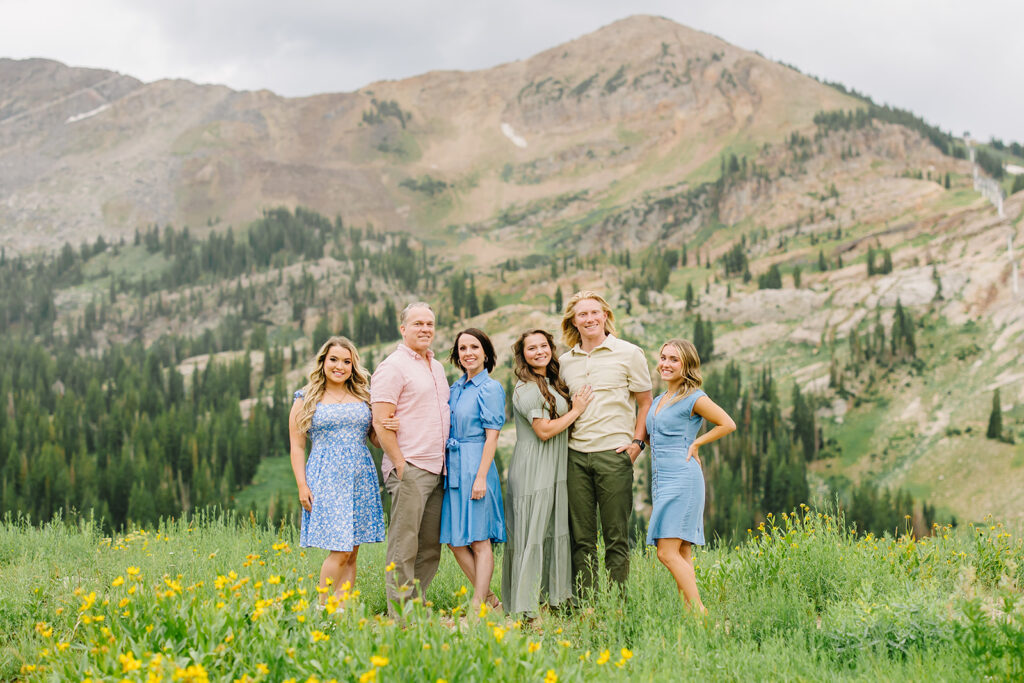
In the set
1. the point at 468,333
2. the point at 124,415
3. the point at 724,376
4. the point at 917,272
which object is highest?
the point at 917,272

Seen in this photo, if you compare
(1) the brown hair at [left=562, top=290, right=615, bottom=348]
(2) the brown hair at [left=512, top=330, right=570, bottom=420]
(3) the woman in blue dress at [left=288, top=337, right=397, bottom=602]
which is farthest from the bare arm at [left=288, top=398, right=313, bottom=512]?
(1) the brown hair at [left=562, top=290, right=615, bottom=348]

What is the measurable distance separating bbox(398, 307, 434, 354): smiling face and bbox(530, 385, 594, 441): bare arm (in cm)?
146

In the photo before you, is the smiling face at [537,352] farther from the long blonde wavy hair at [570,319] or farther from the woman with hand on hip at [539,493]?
the long blonde wavy hair at [570,319]

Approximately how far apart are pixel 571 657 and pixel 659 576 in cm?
309

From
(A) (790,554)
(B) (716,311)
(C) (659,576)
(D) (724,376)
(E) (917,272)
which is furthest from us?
(B) (716,311)

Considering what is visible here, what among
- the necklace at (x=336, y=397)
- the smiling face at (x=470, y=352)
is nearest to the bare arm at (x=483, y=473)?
the smiling face at (x=470, y=352)

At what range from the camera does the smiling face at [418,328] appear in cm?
731

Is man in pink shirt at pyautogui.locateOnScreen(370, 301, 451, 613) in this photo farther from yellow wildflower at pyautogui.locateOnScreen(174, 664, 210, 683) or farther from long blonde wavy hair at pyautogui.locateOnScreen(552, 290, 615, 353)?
yellow wildflower at pyautogui.locateOnScreen(174, 664, 210, 683)

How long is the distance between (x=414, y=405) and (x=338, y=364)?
0.93 metres

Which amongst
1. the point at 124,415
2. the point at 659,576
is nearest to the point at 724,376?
the point at 124,415

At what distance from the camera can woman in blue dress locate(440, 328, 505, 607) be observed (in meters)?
7.29

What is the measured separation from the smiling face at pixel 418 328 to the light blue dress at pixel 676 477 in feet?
8.42

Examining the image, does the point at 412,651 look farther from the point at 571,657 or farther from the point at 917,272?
the point at 917,272

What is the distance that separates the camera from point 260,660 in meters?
4.50
